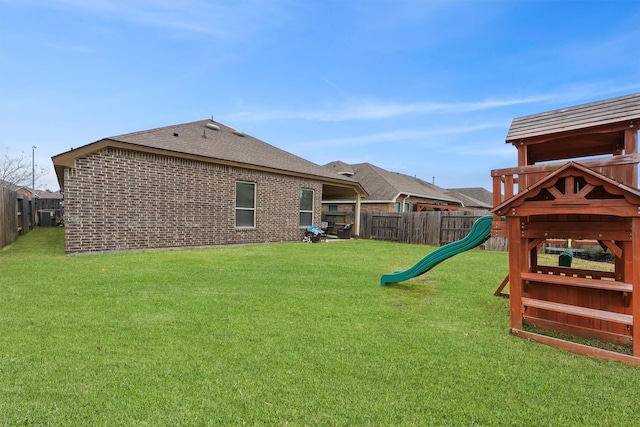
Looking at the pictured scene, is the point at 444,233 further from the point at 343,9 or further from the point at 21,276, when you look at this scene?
the point at 21,276

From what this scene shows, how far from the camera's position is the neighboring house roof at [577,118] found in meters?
3.63

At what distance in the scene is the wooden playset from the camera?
329 centimetres

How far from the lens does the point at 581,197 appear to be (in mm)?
3381

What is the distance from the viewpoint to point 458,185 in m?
47.4

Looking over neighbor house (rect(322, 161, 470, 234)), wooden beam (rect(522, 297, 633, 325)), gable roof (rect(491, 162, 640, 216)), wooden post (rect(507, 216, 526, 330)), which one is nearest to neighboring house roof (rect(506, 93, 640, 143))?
gable roof (rect(491, 162, 640, 216))

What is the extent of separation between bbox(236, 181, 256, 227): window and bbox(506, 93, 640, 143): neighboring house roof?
979cm

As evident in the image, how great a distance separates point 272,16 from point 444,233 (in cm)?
1128

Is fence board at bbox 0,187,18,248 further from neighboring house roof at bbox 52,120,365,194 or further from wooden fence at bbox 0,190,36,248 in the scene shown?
neighboring house roof at bbox 52,120,365,194

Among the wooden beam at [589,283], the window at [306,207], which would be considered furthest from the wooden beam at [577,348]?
the window at [306,207]

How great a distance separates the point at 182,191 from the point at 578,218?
10.3 m

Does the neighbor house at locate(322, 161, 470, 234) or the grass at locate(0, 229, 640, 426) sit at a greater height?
the neighbor house at locate(322, 161, 470, 234)

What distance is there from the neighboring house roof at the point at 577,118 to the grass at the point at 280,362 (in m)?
2.51

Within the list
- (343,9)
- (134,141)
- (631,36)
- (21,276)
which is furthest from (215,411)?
(631,36)

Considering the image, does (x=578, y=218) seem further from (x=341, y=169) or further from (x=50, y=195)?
(x=50, y=195)
